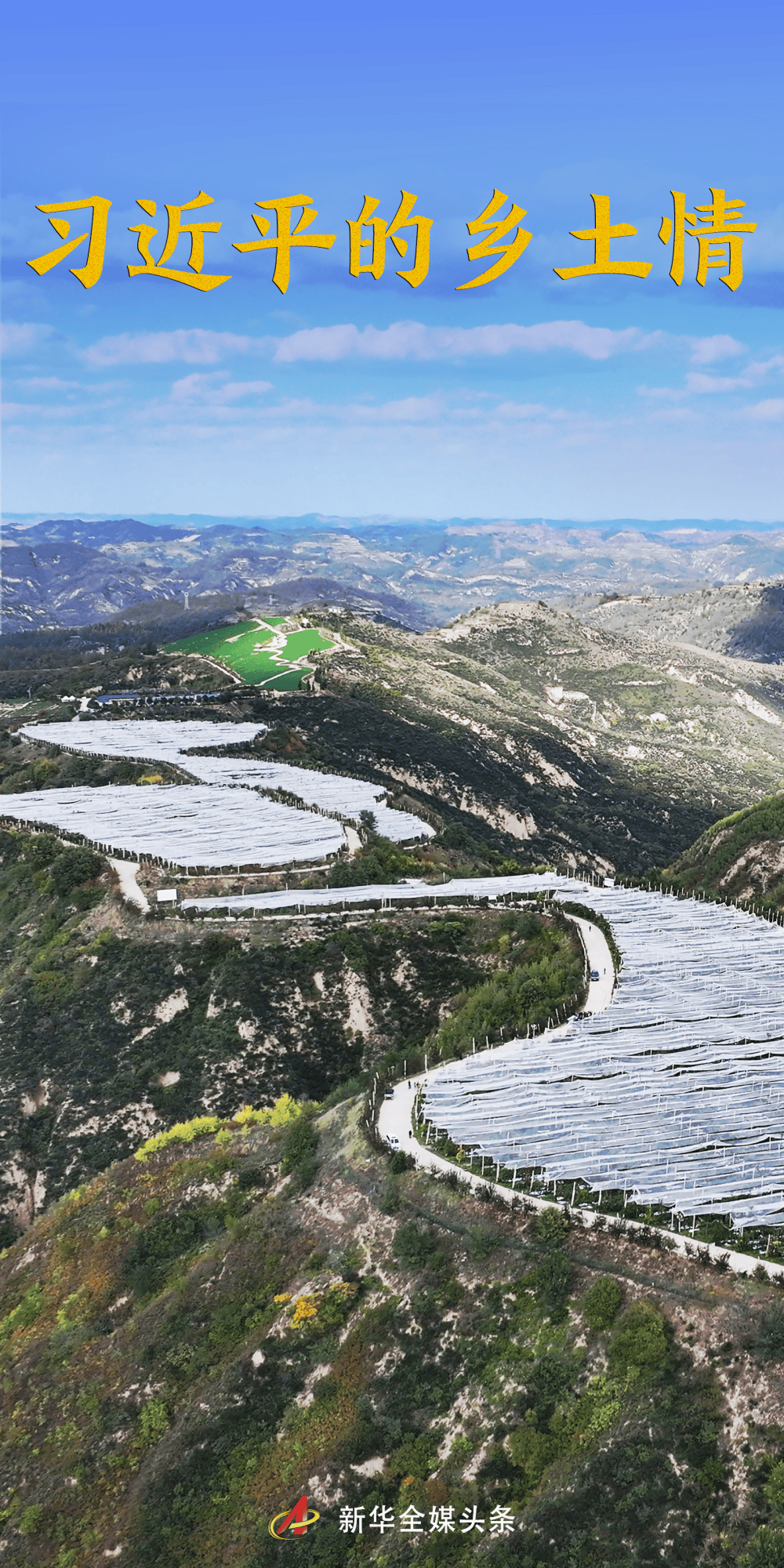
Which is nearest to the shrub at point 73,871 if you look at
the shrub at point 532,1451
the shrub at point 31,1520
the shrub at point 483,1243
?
the shrub at point 31,1520

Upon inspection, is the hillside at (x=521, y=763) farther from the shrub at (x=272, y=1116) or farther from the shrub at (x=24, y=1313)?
the shrub at (x=24, y=1313)

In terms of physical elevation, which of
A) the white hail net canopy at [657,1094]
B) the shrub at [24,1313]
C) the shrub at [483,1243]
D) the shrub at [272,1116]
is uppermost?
the white hail net canopy at [657,1094]

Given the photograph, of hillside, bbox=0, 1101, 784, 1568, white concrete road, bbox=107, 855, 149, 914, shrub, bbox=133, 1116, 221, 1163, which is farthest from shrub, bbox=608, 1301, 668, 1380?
white concrete road, bbox=107, 855, 149, 914

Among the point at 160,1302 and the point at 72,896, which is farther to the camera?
the point at 72,896

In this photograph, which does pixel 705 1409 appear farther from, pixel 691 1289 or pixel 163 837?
pixel 163 837

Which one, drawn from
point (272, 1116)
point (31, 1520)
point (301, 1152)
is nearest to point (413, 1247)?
point (301, 1152)

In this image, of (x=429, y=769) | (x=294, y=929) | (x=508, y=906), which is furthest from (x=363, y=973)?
(x=429, y=769)
